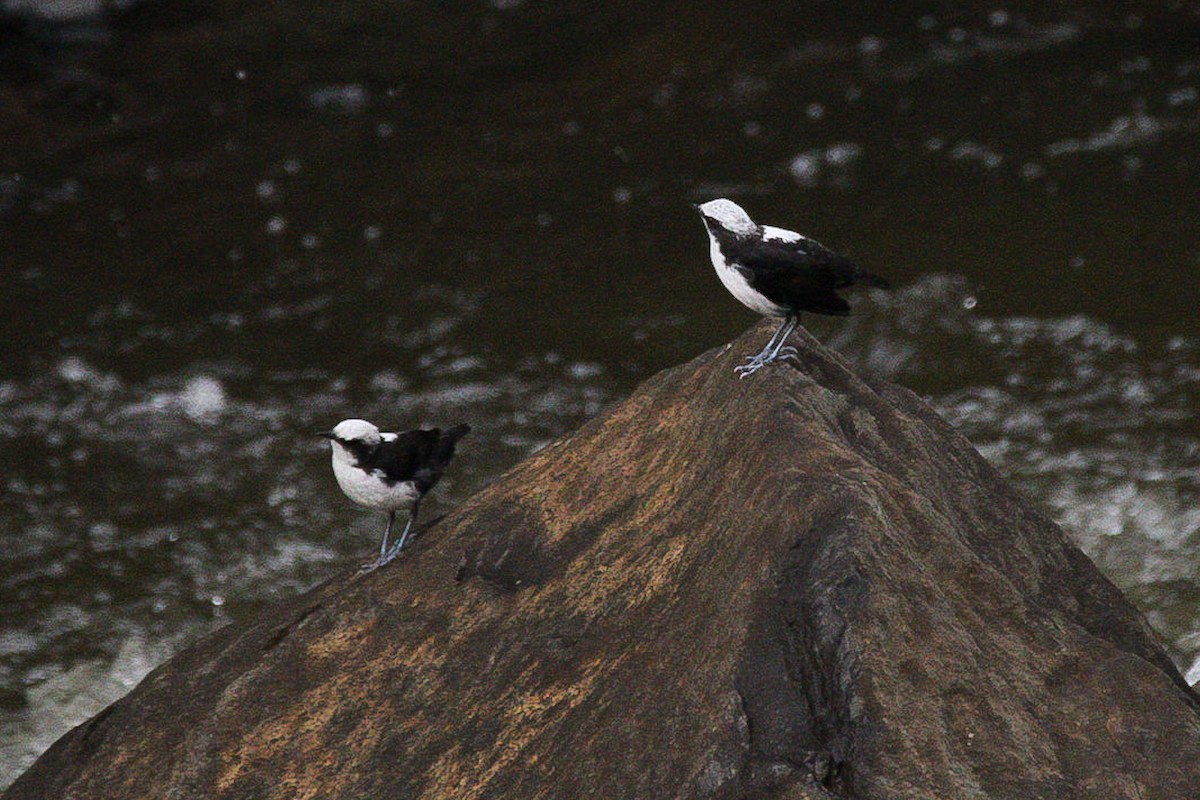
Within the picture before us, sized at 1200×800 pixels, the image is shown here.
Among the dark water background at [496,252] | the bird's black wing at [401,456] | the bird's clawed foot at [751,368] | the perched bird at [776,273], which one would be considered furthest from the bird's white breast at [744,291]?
the dark water background at [496,252]

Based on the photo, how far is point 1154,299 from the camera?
34.7ft

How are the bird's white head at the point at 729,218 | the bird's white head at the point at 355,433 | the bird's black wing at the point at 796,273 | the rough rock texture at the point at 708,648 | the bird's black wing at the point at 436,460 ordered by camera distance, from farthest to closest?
the bird's black wing at the point at 436,460
the bird's white head at the point at 355,433
the bird's white head at the point at 729,218
the bird's black wing at the point at 796,273
the rough rock texture at the point at 708,648

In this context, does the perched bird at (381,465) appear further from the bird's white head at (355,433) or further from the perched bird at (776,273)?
the perched bird at (776,273)

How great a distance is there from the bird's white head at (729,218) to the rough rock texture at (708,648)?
437 millimetres

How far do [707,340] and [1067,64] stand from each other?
5.86 m

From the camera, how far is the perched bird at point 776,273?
16.0ft

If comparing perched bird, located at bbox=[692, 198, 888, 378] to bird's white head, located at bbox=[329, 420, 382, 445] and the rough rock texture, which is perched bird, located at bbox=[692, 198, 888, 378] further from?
bird's white head, located at bbox=[329, 420, 382, 445]

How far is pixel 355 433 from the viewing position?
554 cm

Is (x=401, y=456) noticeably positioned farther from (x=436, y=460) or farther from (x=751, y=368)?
(x=751, y=368)

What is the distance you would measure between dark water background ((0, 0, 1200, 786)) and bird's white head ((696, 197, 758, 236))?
3.82 m

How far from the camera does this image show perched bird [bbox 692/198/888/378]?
4.89m

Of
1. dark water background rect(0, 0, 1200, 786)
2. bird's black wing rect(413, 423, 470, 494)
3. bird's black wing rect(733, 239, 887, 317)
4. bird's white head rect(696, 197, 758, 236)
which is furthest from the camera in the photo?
dark water background rect(0, 0, 1200, 786)

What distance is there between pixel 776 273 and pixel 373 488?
5.95ft

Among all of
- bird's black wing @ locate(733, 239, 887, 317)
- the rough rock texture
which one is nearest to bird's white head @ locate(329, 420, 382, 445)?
the rough rock texture
